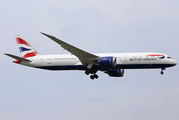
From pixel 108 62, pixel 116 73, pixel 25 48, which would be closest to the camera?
pixel 108 62

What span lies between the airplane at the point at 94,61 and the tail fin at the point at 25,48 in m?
1.88

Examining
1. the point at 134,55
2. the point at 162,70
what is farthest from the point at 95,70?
the point at 162,70

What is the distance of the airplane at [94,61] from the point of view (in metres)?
44.7

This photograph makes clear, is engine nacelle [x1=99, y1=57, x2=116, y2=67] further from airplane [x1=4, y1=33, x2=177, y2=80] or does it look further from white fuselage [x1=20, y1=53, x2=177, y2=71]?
white fuselage [x1=20, y1=53, x2=177, y2=71]

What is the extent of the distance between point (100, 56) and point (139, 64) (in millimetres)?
5617

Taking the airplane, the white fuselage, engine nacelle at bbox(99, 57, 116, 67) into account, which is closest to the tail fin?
the airplane

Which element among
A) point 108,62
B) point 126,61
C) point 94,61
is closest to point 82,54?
point 94,61

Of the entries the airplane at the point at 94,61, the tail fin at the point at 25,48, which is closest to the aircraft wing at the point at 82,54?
the airplane at the point at 94,61

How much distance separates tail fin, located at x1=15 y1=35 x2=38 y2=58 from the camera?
51531 millimetres

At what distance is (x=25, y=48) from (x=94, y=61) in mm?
12810

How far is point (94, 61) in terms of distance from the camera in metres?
45.9

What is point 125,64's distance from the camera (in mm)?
45469

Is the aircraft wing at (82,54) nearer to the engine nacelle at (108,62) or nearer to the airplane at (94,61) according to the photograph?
the airplane at (94,61)

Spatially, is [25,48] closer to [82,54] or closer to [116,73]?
[82,54]
